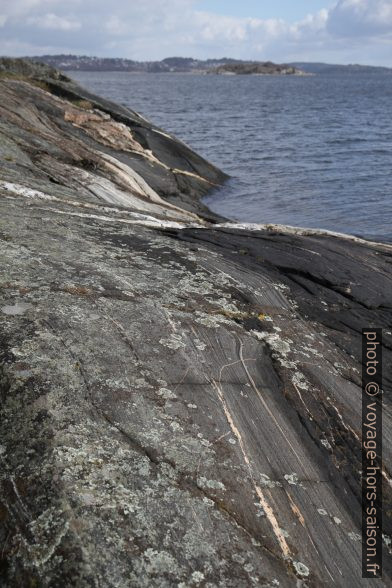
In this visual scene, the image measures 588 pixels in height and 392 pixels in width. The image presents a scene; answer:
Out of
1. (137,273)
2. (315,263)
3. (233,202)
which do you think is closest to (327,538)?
(137,273)

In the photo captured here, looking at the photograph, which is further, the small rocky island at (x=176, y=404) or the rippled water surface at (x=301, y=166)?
the rippled water surface at (x=301, y=166)

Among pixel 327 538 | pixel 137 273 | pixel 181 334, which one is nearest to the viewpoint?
pixel 327 538

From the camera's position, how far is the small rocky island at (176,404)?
353 centimetres

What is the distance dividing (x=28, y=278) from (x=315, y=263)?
14.5 ft

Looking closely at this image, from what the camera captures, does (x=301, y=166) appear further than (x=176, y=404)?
Yes

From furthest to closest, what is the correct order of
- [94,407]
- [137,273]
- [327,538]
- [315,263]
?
[315,263]
[137,273]
[94,407]
[327,538]

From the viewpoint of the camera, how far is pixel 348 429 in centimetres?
520

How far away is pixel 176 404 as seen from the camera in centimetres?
474

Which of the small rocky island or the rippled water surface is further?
the rippled water surface

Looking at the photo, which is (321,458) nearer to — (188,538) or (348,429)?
(348,429)

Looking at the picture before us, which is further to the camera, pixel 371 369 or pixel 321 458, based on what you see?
pixel 371 369

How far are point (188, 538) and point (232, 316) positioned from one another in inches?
122

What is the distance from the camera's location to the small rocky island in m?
3.53

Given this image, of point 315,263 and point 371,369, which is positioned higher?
point 315,263
